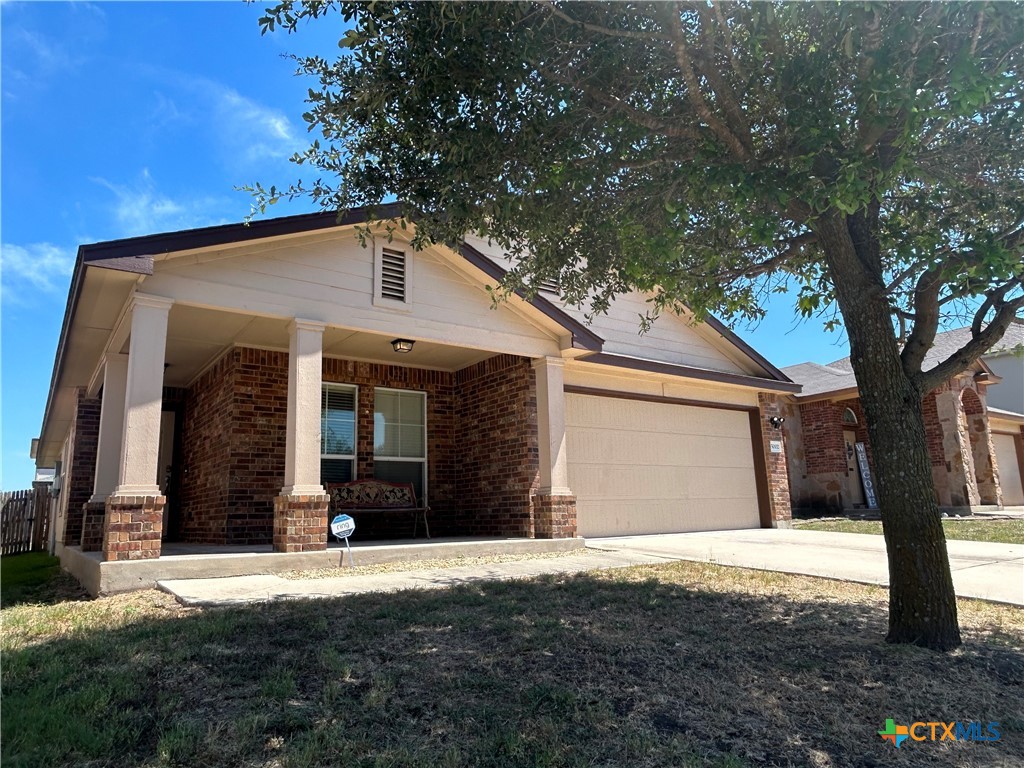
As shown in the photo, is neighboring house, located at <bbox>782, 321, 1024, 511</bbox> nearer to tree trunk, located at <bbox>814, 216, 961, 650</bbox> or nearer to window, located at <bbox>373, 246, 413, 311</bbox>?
window, located at <bbox>373, 246, 413, 311</bbox>

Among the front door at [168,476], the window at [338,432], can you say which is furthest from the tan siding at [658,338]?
the front door at [168,476]

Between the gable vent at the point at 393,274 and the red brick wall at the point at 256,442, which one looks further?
the red brick wall at the point at 256,442

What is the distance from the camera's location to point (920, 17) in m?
3.95

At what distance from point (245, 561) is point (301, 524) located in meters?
0.67

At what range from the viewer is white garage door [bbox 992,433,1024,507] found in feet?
68.8

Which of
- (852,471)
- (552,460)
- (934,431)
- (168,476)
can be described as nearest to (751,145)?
(552,460)

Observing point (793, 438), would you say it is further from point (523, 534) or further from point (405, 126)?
point (405, 126)

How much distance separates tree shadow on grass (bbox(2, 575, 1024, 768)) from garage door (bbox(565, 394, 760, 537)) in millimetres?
5999

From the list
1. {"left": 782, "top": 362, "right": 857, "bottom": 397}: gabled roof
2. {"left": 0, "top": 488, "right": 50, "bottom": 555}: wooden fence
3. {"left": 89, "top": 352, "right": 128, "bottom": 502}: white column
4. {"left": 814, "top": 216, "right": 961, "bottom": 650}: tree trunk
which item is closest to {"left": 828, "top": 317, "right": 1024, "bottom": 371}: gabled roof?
{"left": 782, "top": 362, "right": 857, "bottom": 397}: gabled roof

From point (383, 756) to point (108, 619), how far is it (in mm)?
3230

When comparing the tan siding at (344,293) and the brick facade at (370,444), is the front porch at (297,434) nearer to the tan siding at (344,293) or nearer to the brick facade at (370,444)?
the brick facade at (370,444)

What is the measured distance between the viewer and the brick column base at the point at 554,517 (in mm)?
9117

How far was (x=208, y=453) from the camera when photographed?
10156 millimetres

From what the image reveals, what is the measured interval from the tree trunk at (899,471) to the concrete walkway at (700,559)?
83.9 inches
